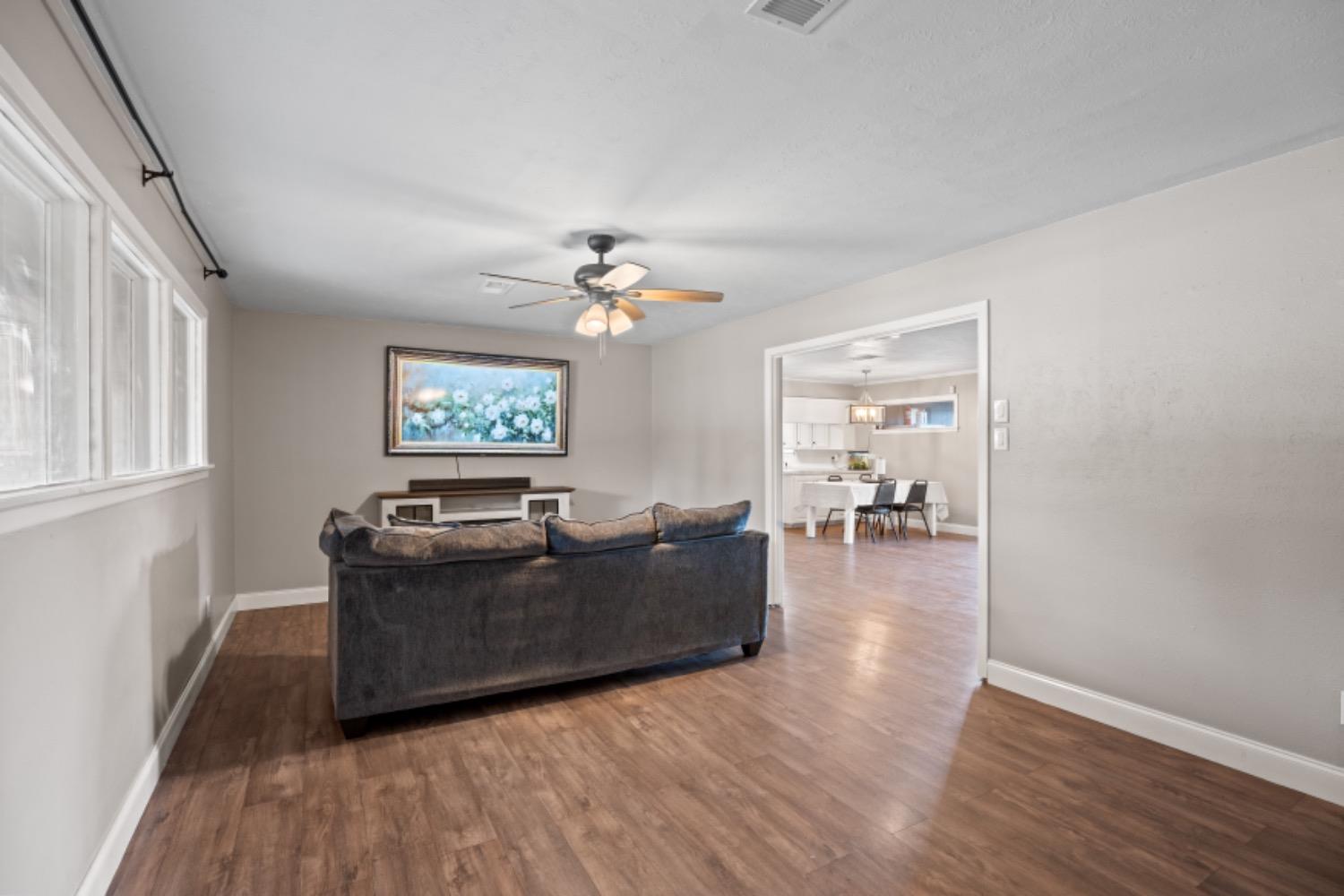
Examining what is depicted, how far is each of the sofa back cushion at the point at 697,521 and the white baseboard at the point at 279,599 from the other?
341cm

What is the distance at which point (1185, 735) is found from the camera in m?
2.69

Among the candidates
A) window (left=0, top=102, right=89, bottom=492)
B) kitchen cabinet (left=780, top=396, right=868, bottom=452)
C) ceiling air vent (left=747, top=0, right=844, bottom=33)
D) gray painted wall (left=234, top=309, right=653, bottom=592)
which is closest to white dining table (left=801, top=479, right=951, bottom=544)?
kitchen cabinet (left=780, top=396, right=868, bottom=452)

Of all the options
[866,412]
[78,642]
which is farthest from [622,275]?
[866,412]

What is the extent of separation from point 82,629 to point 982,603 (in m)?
3.73

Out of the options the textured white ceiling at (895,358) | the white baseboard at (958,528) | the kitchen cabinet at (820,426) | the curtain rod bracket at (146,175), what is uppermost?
the textured white ceiling at (895,358)

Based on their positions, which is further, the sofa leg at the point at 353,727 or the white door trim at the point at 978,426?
the white door trim at the point at 978,426

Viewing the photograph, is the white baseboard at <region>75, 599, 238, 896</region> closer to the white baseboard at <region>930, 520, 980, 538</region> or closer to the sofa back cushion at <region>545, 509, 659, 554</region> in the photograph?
the sofa back cushion at <region>545, 509, 659, 554</region>

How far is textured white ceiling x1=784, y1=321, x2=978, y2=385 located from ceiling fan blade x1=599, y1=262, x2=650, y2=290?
2536 millimetres

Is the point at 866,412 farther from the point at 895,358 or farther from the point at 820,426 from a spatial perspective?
the point at 895,358

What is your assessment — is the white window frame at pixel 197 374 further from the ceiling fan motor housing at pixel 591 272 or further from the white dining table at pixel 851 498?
the white dining table at pixel 851 498

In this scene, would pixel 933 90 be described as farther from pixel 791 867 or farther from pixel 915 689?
pixel 915 689

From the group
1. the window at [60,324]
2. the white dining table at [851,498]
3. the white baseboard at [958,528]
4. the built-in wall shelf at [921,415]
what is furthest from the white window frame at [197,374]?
the built-in wall shelf at [921,415]

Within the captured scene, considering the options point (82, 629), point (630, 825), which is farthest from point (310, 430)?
point (630, 825)

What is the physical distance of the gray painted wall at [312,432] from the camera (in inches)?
201
